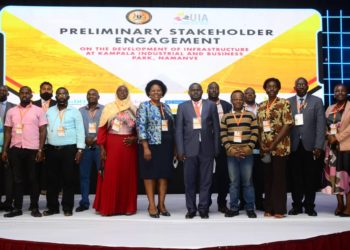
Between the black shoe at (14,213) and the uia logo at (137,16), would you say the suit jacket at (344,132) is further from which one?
the black shoe at (14,213)

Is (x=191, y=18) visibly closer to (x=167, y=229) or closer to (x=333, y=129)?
(x=333, y=129)

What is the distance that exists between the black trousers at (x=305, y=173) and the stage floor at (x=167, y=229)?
25 centimetres

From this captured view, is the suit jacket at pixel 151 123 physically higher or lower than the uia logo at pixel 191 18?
lower

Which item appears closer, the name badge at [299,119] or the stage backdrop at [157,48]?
the name badge at [299,119]

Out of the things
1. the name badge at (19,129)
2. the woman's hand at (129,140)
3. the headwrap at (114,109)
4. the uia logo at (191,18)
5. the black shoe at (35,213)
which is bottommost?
the black shoe at (35,213)

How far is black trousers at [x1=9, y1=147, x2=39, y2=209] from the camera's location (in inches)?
188

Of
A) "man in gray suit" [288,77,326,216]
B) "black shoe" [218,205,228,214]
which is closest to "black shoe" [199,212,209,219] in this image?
"black shoe" [218,205,228,214]

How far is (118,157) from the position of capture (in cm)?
496

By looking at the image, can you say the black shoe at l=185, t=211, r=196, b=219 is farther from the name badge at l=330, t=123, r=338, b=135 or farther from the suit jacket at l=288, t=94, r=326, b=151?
→ the name badge at l=330, t=123, r=338, b=135

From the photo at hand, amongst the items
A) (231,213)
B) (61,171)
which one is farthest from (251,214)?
(61,171)

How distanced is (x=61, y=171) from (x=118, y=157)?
0.63 m

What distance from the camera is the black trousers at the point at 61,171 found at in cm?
495

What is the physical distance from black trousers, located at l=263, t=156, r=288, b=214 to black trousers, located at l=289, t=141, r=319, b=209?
0.18 metres

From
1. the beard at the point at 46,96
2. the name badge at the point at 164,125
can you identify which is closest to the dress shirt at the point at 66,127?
the beard at the point at 46,96
